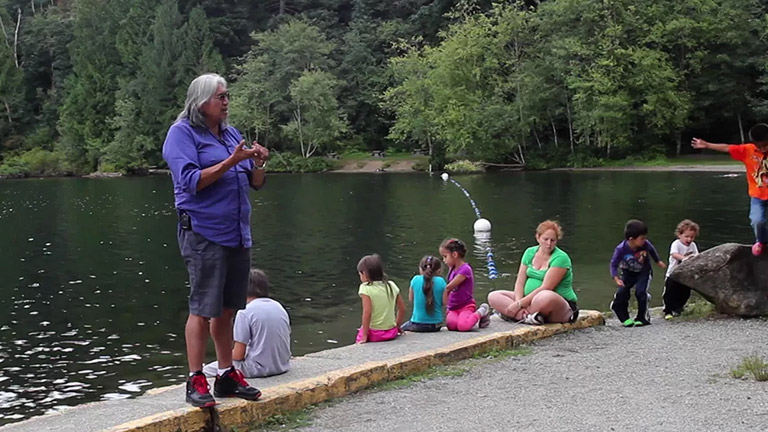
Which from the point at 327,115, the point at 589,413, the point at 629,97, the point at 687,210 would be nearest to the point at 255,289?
the point at 589,413

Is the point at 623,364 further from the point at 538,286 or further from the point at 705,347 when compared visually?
the point at 538,286

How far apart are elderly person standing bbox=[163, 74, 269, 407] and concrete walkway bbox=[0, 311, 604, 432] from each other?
8.5 inches

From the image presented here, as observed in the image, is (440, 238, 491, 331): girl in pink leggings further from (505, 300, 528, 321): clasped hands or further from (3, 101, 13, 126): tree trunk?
(3, 101, 13, 126): tree trunk

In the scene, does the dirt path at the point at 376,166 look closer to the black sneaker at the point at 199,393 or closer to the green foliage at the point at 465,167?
the green foliage at the point at 465,167

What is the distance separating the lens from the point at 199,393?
5.06 metres

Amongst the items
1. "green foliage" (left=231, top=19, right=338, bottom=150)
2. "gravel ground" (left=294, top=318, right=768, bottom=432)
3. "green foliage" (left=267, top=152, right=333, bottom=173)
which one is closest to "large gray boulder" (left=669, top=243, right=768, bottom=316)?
"gravel ground" (left=294, top=318, right=768, bottom=432)

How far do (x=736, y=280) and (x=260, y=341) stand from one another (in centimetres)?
544

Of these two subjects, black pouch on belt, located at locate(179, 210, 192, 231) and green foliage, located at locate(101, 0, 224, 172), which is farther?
green foliage, located at locate(101, 0, 224, 172)

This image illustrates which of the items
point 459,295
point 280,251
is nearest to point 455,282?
point 459,295

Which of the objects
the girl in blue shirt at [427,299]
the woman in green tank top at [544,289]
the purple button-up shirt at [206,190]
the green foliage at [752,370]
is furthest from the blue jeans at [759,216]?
the purple button-up shirt at [206,190]

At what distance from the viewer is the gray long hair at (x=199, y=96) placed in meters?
4.95

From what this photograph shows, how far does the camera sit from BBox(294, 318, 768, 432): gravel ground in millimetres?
5117

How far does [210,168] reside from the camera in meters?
4.79

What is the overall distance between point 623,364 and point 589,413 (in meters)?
1.64
